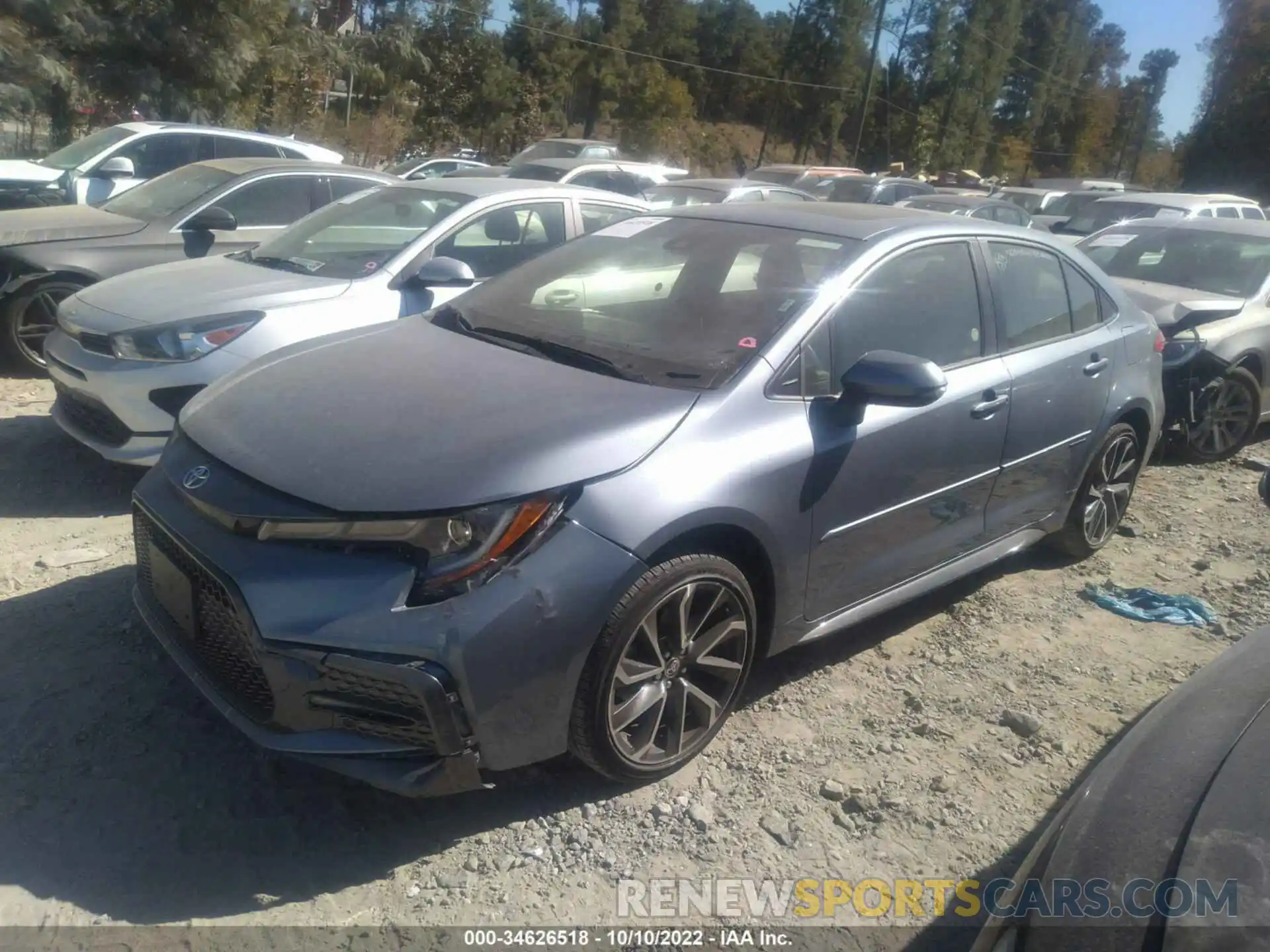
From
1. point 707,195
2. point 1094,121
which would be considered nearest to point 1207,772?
point 707,195

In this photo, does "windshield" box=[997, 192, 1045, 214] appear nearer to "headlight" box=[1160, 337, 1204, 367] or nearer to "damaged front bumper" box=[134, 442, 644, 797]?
"headlight" box=[1160, 337, 1204, 367]

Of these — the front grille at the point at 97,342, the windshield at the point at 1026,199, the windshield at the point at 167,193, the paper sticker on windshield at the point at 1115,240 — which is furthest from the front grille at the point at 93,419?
the windshield at the point at 1026,199

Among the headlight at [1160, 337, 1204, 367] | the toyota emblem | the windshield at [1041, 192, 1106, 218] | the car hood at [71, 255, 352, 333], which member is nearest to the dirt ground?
the toyota emblem

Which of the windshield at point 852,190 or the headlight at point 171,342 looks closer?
the headlight at point 171,342

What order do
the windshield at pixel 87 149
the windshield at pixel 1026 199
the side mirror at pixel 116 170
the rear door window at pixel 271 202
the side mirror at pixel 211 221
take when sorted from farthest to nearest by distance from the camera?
1. the windshield at pixel 1026 199
2. the windshield at pixel 87 149
3. the side mirror at pixel 116 170
4. the rear door window at pixel 271 202
5. the side mirror at pixel 211 221

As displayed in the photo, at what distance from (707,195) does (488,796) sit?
11.1 metres

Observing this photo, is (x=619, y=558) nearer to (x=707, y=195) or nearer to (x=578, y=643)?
(x=578, y=643)

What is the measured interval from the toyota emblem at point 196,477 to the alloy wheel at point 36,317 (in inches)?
175

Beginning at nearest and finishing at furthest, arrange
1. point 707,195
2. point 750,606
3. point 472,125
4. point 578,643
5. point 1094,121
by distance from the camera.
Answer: point 578,643 → point 750,606 → point 707,195 → point 472,125 → point 1094,121

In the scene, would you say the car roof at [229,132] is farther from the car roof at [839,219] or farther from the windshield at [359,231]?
the car roof at [839,219]

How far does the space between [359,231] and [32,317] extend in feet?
8.05

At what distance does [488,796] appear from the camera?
10.5ft

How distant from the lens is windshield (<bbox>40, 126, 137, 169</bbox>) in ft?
36.1

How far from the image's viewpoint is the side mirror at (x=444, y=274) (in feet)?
17.5
